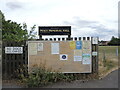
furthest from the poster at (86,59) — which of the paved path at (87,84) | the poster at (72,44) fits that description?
the paved path at (87,84)

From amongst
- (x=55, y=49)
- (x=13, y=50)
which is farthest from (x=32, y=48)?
(x=55, y=49)

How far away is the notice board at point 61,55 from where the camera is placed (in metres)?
7.14

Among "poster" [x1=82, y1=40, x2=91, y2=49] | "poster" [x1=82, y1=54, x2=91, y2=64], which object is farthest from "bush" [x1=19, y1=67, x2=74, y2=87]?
"poster" [x1=82, y1=40, x2=91, y2=49]

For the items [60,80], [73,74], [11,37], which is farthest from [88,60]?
[11,37]

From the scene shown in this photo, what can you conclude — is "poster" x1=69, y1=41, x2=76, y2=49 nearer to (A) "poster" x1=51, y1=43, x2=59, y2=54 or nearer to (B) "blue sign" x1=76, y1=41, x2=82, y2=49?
(B) "blue sign" x1=76, y1=41, x2=82, y2=49

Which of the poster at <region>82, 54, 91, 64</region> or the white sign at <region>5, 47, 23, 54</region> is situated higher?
the white sign at <region>5, 47, 23, 54</region>

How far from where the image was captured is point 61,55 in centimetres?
718

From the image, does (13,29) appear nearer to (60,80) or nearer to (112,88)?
(60,80)

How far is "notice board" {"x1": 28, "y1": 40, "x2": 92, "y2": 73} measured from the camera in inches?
281

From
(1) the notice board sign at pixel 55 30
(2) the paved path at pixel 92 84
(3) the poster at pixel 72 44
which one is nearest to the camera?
(2) the paved path at pixel 92 84

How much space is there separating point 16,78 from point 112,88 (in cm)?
411

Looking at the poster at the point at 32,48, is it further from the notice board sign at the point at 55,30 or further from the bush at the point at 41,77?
the notice board sign at the point at 55,30

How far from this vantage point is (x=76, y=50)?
7223mm

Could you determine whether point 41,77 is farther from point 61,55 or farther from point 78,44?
point 78,44
